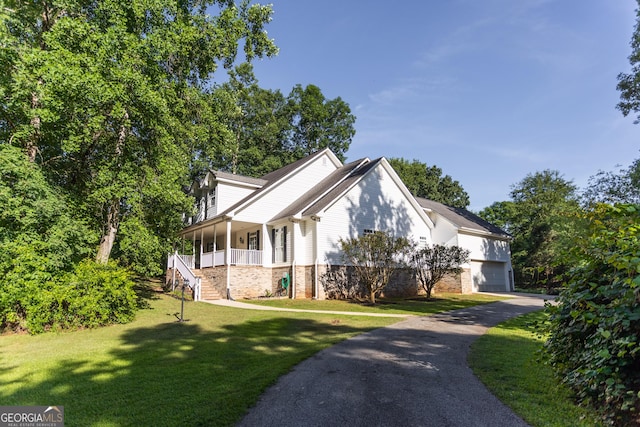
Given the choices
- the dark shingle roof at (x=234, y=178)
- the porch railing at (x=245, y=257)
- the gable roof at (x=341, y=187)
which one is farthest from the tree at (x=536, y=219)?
the porch railing at (x=245, y=257)

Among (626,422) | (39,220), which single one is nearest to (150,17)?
(39,220)

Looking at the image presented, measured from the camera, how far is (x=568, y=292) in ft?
17.0

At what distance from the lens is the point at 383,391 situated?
16.3 ft

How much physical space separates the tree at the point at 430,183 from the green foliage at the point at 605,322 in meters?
41.4

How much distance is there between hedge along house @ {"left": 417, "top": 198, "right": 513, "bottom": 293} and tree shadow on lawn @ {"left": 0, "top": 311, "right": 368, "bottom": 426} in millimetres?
17577

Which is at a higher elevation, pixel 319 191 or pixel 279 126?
pixel 279 126

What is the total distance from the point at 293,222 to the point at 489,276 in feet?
55.9

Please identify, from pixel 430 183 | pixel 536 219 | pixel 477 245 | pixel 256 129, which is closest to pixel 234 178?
pixel 477 245

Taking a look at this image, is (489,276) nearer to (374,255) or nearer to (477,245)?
(477,245)

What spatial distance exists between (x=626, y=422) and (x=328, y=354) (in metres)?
4.53

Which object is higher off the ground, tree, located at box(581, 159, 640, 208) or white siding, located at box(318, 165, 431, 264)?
tree, located at box(581, 159, 640, 208)

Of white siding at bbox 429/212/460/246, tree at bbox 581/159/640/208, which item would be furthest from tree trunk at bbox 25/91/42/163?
tree at bbox 581/159/640/208

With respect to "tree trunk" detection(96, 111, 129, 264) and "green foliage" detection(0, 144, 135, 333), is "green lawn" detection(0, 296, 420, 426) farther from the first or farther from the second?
"tree trunk" detection(96, 111, 129, 264)

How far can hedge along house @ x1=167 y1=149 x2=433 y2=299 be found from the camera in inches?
738
